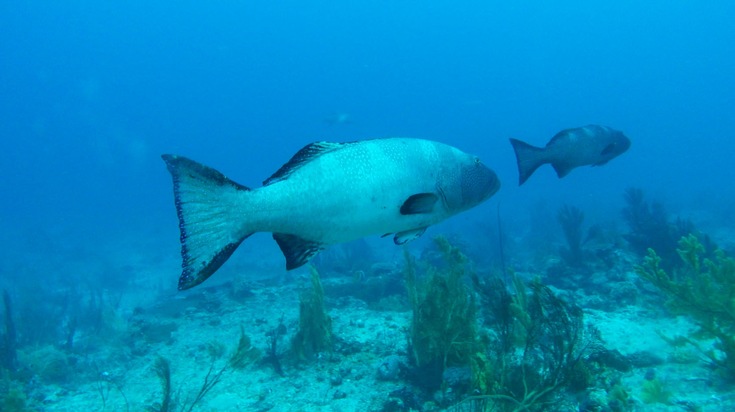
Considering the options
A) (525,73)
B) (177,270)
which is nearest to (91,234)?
(177,270)

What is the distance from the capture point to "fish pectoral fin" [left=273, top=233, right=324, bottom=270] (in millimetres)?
2192

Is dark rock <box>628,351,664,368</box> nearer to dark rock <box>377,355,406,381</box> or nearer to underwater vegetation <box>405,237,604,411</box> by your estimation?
underwater vegetation <box>405,237,604,411</box>

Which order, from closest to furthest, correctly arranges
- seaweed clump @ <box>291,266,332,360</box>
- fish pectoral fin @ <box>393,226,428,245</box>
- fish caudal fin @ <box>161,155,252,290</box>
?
fish caudal fin @ <box>161,155,252,290</box>
fish pectoral fin @ <box>393,226,428,245</box>
seaweed clump @ <box>291,266,332,360</box>

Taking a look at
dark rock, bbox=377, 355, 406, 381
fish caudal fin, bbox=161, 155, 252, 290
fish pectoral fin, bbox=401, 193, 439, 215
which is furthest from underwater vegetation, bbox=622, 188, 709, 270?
fish caudal fin, bbox=161, 155, 252, 290

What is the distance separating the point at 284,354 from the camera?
22.8 ft

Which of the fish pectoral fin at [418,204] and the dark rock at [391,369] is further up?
the fish pectoral fin at [418,204]

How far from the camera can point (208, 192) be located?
6.47ft

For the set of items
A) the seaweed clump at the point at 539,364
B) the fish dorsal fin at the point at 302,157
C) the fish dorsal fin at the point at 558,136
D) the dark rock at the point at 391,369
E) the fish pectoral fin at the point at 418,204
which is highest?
the fish dorsal fin at the point at 558,136

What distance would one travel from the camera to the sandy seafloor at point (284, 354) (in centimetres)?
489

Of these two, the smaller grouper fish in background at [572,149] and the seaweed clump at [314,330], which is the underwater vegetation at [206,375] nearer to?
the seaweed clump at [314,330]

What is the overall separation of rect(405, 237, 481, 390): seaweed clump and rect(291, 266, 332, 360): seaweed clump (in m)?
1.73

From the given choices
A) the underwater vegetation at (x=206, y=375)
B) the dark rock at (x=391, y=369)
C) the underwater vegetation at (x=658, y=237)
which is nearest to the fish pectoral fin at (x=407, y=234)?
the dark rock at (x=391, y=369)

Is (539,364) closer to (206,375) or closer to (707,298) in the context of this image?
(707,298)

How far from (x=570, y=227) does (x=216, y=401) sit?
1095 cm
